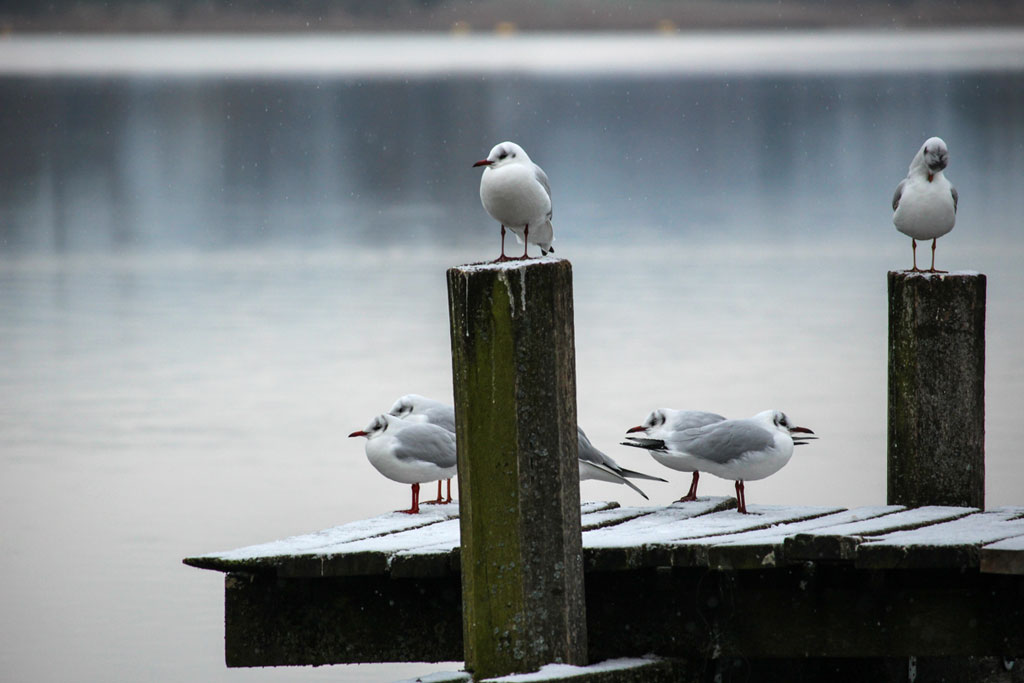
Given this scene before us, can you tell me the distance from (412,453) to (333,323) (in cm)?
951

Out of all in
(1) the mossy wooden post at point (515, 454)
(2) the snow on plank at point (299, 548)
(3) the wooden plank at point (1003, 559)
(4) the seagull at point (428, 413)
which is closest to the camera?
(1) the mossy wooden post at point (515, 454)

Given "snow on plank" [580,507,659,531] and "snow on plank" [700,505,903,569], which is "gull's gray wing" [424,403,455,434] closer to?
"snow on plank" [580,507,659,531]

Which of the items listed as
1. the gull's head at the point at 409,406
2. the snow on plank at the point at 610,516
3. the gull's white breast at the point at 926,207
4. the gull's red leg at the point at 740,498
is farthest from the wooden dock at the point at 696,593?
the gull's white breast at the point at 926,207

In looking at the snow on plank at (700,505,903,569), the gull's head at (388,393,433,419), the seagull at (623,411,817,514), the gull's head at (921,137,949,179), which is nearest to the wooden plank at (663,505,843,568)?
the snow on plank at (700,505,903,569)

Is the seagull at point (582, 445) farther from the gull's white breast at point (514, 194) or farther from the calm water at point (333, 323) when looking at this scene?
the calm water at point (333, 323)

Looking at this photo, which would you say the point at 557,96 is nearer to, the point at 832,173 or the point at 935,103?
the point at 935,103

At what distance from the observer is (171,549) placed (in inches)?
351

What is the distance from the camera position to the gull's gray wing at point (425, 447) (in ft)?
19.9

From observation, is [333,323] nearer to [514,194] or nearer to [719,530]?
[514,194]

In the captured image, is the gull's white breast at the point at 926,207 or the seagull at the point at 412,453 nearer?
the seagull at the point at 412,453

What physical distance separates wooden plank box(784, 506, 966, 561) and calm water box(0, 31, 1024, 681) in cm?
265

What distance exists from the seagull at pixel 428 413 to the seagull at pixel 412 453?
0.18 meters

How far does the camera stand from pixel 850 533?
5062 millimetres

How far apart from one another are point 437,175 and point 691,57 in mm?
78361
